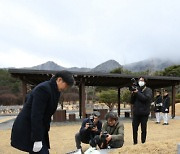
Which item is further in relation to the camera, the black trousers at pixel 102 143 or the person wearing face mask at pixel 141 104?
the person wearing face mask at pixel 141 104

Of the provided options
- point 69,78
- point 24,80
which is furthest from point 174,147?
point 24,80

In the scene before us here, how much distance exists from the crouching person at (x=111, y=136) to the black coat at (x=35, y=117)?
70.5 inches

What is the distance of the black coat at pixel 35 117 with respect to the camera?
2729 mm

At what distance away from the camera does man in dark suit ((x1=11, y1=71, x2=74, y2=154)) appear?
8.96 ft

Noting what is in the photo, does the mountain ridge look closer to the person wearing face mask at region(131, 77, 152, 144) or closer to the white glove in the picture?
the person wearing face mask at region(131, 77, 152, 144)

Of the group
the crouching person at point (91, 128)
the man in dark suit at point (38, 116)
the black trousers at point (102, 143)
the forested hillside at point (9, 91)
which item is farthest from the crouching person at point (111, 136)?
the forested hillside at point (9, 91)

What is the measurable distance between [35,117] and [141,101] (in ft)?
11.4

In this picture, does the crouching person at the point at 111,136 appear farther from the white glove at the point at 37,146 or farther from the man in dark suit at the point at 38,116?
the white glove at the point at 37,146

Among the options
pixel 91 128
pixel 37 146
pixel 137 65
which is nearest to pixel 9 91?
pixel 91 128

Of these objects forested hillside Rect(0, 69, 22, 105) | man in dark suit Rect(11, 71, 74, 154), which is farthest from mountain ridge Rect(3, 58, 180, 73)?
man in dark suit Rect(11, 71, 74, 154)

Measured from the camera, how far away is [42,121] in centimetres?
282

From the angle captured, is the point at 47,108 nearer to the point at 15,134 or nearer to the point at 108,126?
the point at 15,134

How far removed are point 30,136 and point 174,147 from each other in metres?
2.32

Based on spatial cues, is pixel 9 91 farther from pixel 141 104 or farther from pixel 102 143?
pixel 102 143
